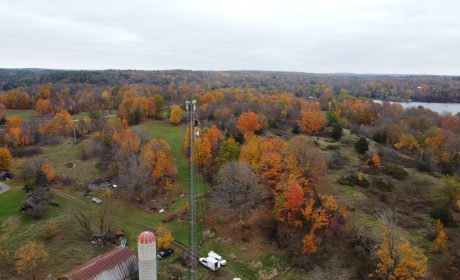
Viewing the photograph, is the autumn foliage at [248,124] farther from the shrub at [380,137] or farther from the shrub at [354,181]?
the shrub at [380,137]

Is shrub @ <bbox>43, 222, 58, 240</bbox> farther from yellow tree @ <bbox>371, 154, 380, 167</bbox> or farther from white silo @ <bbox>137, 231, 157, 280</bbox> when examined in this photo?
yellow tree @ <bbox>371, 154, 380, 167</bbox>

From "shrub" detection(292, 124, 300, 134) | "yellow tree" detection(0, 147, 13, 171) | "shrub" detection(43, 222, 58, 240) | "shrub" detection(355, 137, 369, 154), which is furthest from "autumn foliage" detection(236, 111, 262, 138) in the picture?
"yellow tree" detection(0, 147, 13, 171)

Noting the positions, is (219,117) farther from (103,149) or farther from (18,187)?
(18,187)

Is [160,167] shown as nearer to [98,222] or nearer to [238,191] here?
[98,222]

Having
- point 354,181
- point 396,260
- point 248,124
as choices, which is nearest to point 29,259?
point 396,260

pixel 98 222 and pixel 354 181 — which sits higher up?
pixel 354 181

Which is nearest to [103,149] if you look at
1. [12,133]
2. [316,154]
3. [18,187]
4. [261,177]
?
[18,187]
